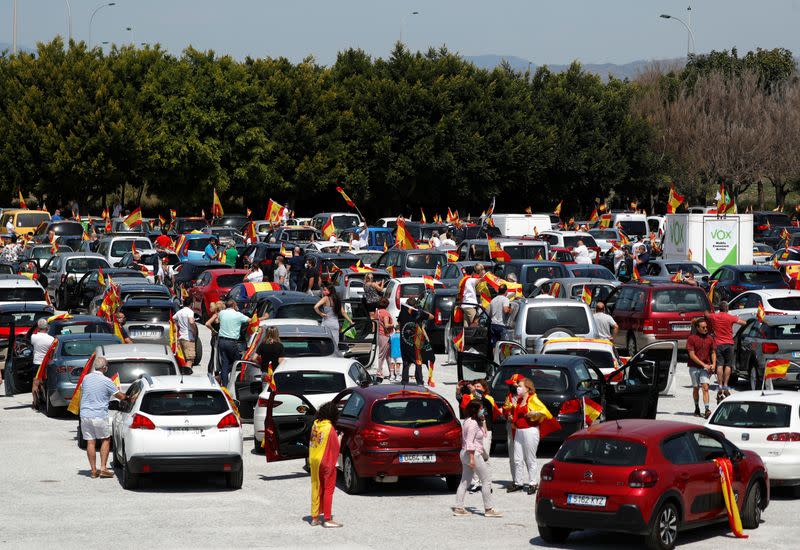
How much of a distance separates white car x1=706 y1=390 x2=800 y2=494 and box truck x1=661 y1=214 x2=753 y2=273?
977 inches

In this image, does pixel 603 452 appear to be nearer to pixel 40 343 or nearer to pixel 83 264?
pixel 40 343

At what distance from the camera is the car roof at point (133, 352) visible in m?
21.7

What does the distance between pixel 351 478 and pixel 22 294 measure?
1773 cm

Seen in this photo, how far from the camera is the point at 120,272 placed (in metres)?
36.9

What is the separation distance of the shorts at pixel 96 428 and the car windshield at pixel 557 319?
9.13 m

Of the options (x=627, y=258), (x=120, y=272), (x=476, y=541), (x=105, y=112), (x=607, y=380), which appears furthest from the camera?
(x=105, y=112)

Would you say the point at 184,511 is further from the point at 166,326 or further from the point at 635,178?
the point at 635,178

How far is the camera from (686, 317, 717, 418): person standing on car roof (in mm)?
23281

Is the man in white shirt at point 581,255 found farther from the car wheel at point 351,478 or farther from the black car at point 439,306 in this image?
the car wheel at point 351,478

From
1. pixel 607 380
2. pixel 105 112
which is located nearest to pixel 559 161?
pixel 105 112

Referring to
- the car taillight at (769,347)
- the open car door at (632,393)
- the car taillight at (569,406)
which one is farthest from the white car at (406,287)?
the car taillight at (569,406)

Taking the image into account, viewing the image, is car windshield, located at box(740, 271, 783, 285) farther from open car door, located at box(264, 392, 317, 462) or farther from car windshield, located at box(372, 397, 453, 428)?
car windshield, located at box(372, 397, 453, 428)

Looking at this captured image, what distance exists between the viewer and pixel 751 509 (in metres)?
15.8

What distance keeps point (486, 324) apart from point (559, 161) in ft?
167
